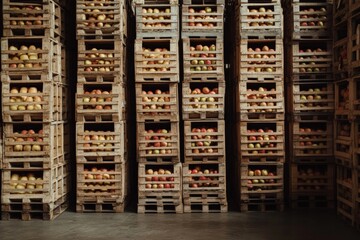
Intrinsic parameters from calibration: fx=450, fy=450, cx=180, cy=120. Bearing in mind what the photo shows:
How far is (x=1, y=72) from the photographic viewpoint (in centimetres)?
936

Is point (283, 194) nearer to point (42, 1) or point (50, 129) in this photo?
point (50, 129)

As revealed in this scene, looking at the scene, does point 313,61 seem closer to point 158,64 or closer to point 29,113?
point 158,64

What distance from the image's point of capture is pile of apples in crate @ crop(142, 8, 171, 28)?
33.3ft

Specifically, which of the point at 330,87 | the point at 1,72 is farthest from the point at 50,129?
the point at 330,87

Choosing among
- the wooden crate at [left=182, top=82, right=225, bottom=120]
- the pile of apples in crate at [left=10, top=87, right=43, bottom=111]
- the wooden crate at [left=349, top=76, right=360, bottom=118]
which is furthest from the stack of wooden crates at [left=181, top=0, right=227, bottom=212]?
the pile of apples in crate at [left=10, top=87, right=43, bottom=111]

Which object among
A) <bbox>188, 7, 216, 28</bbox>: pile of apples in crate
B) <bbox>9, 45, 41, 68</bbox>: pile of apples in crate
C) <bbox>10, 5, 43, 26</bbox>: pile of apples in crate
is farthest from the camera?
<bbox>188, 7, 216, 28</bbox>: pile of apples in crate

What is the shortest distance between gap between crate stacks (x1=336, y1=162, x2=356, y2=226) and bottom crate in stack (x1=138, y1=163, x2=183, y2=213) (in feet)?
11.1

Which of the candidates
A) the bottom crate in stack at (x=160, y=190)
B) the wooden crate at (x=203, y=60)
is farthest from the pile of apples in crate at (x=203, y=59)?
the bottom crate in stack at (x=160, y=190)

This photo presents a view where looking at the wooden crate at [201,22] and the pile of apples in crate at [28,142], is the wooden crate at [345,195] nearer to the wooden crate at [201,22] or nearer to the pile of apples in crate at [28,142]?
the wooden crate at [201,22]

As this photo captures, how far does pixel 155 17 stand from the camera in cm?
1026

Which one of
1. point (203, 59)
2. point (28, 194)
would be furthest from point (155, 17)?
point (28, 194)

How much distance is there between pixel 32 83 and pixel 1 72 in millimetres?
819

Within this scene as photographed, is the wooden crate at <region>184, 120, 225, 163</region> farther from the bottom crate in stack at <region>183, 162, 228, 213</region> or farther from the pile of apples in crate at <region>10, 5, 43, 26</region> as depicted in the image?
the pile of apples in crate at <region>10, 5, 43, 26</region>

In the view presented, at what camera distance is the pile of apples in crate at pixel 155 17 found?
10148 mm
